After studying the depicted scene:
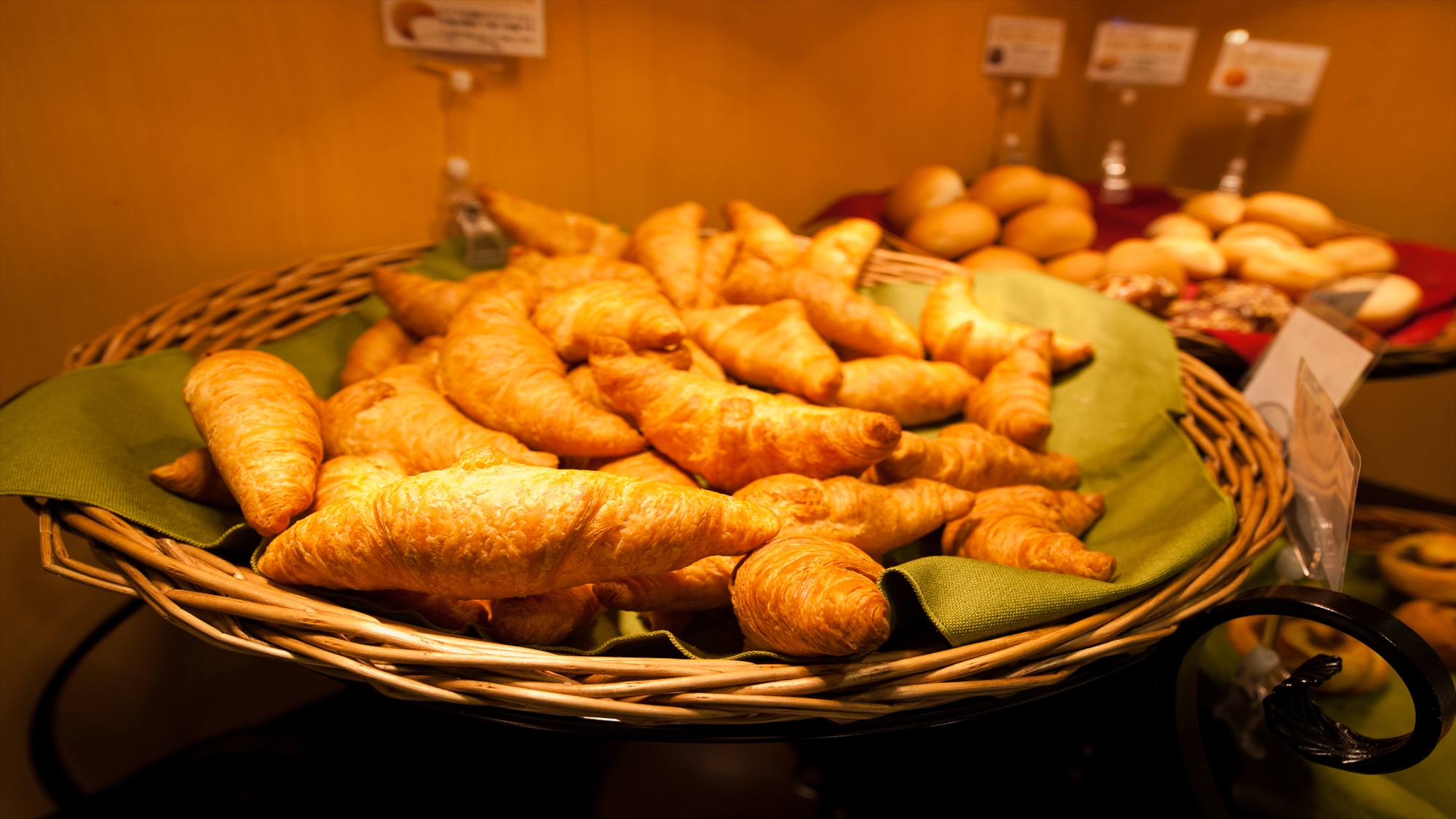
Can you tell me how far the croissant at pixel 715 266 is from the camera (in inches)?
61.0

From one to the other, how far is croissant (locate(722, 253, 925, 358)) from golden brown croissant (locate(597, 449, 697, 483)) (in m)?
0.45

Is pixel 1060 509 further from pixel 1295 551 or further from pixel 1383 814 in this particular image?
pixel 1383 814

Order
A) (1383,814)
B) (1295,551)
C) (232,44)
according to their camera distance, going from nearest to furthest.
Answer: (1383,814)
(1295,551)
(232,44)

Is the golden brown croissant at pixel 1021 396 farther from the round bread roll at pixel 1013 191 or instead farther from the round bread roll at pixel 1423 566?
the round bread roll at pixel 1013 191

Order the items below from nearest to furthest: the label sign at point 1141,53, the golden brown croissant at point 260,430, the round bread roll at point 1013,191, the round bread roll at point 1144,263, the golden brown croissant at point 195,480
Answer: the golden brown croissant at point 260,430 → the golden brown croissant at point 195,480 → the round bread roll at point 1144,263 → the round bread roll at point 1013,191 → the label sign at point 1141,53

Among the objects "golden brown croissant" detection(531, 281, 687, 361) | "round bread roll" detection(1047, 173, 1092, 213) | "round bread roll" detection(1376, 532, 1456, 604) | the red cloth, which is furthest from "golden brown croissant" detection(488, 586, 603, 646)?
"round bread roll" detection(1047, 173, 1092, 213)

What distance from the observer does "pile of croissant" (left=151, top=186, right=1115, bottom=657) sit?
727 mm

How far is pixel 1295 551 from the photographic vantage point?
3.35ft

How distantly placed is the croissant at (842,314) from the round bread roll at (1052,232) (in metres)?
0.75

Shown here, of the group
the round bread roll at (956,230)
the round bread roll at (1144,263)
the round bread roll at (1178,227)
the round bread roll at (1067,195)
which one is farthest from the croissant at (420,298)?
the round bread roll at (1178,227)

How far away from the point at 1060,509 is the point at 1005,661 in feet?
1.36

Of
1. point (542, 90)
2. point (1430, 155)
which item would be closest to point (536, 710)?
point (542, 90)

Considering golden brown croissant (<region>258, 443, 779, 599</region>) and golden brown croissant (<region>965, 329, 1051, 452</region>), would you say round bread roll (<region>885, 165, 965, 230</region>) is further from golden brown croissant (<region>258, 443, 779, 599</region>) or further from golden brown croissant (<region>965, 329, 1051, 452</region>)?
golden brown croissant (<region>258, 443, 779, 599</region>)

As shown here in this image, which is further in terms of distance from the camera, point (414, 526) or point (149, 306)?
point (149, 306)
